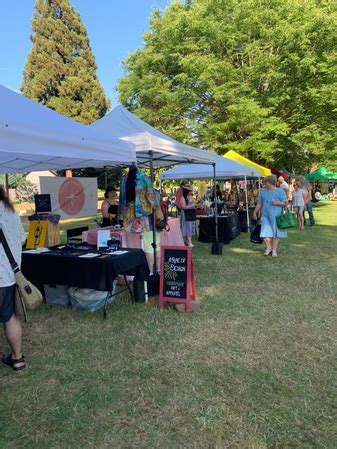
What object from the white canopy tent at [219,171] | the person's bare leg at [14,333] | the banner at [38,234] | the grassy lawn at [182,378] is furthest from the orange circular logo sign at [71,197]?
the person's bare leg at [14,333]

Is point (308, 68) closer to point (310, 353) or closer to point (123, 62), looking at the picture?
point (123, 62)

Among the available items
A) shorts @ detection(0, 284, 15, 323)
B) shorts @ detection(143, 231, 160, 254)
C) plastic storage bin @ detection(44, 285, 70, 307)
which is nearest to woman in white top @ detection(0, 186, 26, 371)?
shorts @ detection(0, 284, 15, 323)

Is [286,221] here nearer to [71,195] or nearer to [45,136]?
[45,136]

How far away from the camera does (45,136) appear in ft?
9.59

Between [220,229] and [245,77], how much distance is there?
10.9m

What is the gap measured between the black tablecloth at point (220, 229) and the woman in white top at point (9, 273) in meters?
6.77

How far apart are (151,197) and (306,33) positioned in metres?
15.2

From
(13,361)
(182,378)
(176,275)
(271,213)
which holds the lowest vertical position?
(182,378)

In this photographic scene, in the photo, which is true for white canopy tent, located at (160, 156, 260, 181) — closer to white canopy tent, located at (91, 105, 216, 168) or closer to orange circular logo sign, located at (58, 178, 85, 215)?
orange circular logo sign, located at (58, 178, 85, 215)

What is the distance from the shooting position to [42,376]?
2893 millimetres

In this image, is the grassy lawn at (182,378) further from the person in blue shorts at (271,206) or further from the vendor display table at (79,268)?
the person in blue shorts at (271,206)

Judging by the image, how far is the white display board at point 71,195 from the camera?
37.2ft

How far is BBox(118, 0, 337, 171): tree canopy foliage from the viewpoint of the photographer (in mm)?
15898

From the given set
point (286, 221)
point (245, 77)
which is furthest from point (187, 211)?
point (245, 77)
